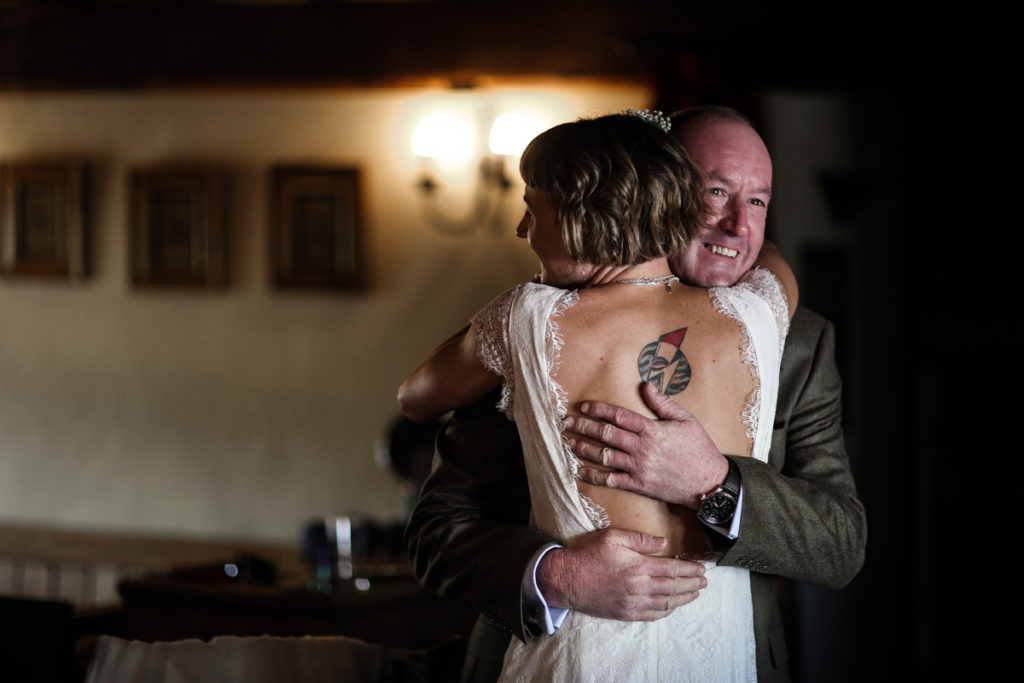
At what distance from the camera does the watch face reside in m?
1.41

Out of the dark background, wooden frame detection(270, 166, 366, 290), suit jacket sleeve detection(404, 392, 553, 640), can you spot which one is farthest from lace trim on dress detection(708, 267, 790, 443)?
wooden frame detection(270, 166, 366, 290)

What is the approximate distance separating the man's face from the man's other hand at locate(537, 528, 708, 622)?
0.41m

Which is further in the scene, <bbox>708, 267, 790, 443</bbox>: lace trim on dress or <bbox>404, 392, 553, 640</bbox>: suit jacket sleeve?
<bbox>404, 392, 553, 640</bbox>: suit jacket sleeve

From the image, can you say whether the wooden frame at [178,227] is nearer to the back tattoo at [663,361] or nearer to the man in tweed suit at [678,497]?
the man in tweed suit at [678,497]

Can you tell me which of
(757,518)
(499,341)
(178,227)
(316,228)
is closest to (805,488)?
(757,518)

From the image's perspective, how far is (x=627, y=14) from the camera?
4.46m

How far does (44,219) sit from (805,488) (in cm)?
478

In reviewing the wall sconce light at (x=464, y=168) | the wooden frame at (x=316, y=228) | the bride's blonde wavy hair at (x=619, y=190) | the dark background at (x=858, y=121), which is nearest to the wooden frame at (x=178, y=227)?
the wooden frame at (x=316, y=228)

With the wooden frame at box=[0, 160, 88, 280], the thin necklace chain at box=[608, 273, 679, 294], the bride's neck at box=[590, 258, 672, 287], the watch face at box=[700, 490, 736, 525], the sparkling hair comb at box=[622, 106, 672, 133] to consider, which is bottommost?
the watch face at box=[700, 490, 736, 525]

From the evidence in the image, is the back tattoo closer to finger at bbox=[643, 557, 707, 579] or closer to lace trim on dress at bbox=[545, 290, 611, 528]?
lace trim on dress at bbox=[545, 290, 611, 528]

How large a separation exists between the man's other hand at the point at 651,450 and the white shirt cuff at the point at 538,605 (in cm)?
13

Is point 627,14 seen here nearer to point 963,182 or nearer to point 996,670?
point 963,182

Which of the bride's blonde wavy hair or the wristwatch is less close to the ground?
the bride's blonde wavy hair

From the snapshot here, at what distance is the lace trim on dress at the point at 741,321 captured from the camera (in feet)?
4.66
